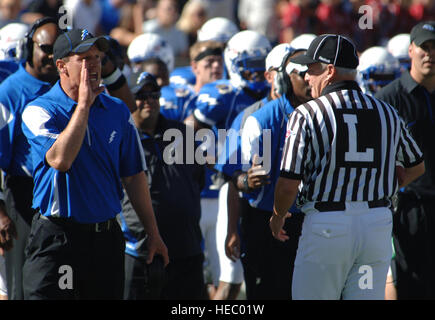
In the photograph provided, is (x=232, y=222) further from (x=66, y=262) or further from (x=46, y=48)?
→ (x=46, y=48)

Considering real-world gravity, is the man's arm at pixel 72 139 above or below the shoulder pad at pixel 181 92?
above

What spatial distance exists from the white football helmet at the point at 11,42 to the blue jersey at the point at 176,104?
4.37ft

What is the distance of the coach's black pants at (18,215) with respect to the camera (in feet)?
18.6

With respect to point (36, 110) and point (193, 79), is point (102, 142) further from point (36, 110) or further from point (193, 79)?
point (193, 79)

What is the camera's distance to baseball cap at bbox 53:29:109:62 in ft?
14.9

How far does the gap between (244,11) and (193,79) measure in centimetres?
450

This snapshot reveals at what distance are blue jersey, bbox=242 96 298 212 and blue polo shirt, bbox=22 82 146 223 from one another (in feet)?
3.50

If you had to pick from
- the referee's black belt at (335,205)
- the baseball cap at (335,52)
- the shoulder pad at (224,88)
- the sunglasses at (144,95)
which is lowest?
the referee's black belt at (335,205)

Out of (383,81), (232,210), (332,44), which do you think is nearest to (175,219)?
(232,210)

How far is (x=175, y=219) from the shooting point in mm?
5754

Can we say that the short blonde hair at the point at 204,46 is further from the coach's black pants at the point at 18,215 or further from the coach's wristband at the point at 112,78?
the coach's black pants at the point at 18,215

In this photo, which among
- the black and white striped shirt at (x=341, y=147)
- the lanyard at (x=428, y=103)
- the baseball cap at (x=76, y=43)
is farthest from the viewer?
the lanyard at (x=428, y=103)

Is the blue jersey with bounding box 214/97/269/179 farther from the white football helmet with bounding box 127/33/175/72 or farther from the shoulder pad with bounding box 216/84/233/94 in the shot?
the white football helmet with bounding box 127/33/175/72

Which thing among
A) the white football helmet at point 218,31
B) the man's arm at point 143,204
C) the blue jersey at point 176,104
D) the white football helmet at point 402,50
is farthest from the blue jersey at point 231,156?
the white football helmet at point 402,50
